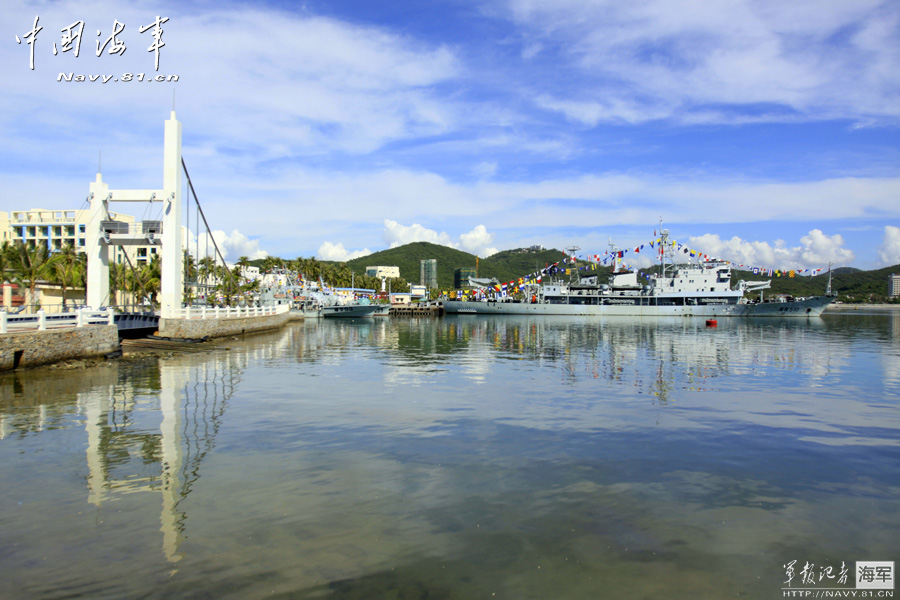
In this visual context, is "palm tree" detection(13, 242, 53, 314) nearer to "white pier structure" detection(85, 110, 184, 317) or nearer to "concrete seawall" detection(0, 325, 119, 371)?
"white pier structure" detection(85, 110, 184, 317)

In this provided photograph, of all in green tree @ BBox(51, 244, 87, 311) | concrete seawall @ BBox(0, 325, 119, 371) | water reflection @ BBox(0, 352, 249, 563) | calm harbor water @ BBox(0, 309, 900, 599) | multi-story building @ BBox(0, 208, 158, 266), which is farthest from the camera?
multi-story building @ BBox(0, 208, 158, 266)

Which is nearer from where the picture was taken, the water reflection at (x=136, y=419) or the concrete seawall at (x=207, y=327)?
the water reflection at (x=136, y=419)

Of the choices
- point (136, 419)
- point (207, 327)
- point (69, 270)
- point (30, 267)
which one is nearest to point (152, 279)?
point (69, 270)

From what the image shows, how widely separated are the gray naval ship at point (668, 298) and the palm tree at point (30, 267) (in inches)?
2768

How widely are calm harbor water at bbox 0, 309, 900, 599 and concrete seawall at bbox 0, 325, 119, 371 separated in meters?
2.24

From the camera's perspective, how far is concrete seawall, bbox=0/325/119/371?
60.0 ft

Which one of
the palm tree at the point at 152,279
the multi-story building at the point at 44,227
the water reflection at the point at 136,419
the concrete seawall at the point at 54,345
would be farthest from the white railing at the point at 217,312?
the multi-story building at the point at 44,227

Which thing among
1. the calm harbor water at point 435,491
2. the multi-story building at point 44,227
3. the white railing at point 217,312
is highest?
the multi-story building at point 44,227

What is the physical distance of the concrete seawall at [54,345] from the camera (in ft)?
60.0

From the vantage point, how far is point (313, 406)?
549 inches

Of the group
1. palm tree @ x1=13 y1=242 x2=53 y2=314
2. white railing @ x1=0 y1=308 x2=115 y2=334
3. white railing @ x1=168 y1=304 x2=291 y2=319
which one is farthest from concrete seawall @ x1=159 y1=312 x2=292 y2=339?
palm tree @ x1=13 y1=242 x2=53 y2=314

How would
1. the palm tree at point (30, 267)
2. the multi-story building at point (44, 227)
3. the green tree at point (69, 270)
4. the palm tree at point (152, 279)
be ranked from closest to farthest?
the palm tree at point (30, 267) → the green tree at point (69, 270) → the palm tree at point (152, 279) → the multi-story building at point (44, 227)

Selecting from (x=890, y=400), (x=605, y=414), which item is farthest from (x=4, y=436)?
(x=890, y=400)

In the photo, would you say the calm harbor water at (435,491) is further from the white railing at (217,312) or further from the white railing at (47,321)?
the white railing at (217,312)
